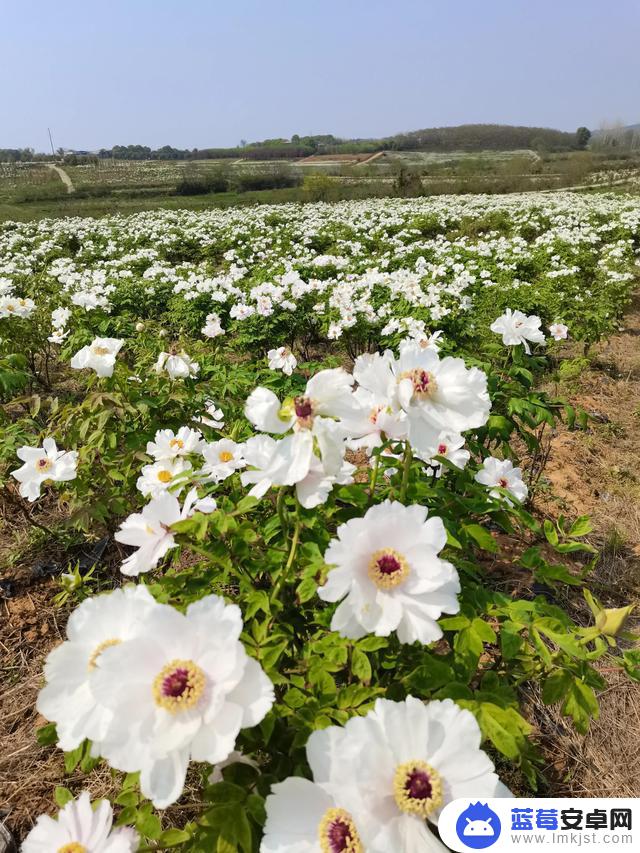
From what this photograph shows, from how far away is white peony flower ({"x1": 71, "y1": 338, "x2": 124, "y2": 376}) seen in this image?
196 centimetres

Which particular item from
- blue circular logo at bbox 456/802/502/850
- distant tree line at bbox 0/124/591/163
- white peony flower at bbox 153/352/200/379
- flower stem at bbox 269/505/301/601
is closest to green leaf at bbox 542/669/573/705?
blue circular logo at bbox 456/802/502/850

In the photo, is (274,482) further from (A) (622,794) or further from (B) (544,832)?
(A) (622,794)

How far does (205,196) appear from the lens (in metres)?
34.6

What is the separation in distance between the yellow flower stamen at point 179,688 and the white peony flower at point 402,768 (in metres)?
0.20

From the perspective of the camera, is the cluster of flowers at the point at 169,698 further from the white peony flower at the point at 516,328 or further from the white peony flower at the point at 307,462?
the white peony flower at the point at 516,328

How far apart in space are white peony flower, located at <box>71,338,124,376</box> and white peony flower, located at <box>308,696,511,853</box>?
5.25 feet

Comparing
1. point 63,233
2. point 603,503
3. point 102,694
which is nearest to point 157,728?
point 102,694

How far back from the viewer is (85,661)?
85 cm

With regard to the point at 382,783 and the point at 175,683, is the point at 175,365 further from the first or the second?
the point at 382,783

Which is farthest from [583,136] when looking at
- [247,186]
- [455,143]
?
[247,186]

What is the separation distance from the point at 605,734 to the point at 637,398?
4177mm

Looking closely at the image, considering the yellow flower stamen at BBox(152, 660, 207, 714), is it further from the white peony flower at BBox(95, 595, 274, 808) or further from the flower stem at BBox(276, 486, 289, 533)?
the flower stem at BBox(276, 486, 289, 533)

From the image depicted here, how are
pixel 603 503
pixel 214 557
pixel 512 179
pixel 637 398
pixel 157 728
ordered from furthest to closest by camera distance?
pixel 512 179
pixel 637 398
pixel 603 503
pixel 214 557
pixel 157 728

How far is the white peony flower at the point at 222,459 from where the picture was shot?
55.4 inches
